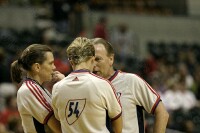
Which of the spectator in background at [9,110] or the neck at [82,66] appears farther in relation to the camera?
the spectator in background at [9,110]

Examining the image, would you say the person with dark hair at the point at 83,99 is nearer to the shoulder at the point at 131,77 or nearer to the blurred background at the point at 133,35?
the shoulder at the point at 131,77

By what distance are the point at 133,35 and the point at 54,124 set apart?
11992 mm

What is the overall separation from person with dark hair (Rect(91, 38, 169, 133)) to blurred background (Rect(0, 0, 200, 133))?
16.8 feet

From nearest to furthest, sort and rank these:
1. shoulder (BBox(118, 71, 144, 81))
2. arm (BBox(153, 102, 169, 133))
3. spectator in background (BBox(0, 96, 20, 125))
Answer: arm (BBox(153, 102, 169, 133)) < shoulder (BBox(118, 71, 144, 81)) < spectator in background (BBox(0, 96, 20, 125))

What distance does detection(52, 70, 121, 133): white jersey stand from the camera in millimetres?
3811

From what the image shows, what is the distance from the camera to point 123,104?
14.3 ft

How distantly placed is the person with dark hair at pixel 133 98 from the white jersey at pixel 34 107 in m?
0.51

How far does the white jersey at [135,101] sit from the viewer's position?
4.34 metres

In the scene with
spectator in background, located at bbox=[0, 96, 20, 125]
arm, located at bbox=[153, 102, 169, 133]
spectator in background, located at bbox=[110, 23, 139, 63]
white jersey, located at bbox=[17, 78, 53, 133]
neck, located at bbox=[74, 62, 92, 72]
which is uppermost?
neck, located at bbox=[74, 62, 92, 72]

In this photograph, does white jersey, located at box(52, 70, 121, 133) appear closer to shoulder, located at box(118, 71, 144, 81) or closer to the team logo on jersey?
the team logo on jersey

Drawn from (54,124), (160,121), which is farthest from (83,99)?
(160,121)

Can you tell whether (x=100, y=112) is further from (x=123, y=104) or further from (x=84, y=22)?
(x=84, y=22)

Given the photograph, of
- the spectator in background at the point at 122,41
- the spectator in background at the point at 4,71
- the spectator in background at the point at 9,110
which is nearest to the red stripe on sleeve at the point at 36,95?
the spectator in background at the point at 9,110

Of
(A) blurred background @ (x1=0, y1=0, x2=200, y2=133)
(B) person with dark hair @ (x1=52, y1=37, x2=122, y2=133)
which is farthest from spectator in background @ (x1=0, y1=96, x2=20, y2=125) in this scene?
(B) person with dark hair @ (x1=52, y1=37, x2=122, y2=133)
